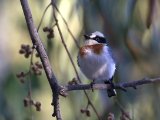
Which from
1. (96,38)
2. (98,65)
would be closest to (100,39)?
(96,38)

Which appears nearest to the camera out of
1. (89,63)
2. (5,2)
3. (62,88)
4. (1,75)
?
(62,88)

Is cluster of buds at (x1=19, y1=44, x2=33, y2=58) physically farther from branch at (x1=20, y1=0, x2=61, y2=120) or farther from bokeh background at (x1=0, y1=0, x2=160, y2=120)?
bokeh background at (x1=0, y1=0, x2=160, y2=120)

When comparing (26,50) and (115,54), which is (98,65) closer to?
(115,54)

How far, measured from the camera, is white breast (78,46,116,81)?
1.53m

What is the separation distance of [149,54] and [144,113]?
0.79 ft

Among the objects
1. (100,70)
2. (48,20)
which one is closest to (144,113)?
(100,70)

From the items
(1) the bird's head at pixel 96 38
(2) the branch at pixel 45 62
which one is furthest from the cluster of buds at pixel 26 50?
(1) the bird's head at pixel 96 38

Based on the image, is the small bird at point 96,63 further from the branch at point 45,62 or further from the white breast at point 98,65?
the branch at point 45,62

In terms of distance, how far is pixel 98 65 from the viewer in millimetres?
1541

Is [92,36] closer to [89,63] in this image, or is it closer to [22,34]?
[89,63]

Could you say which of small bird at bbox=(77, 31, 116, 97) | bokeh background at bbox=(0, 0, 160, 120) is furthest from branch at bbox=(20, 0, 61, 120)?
bokeh background at bbox=(0, 0, 160, 120)

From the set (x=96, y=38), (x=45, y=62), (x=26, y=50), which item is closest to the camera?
(x=45, y=62)

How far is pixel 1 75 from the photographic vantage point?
189cm

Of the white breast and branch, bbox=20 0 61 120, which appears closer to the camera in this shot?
branch, bbox=20 0 61 120
